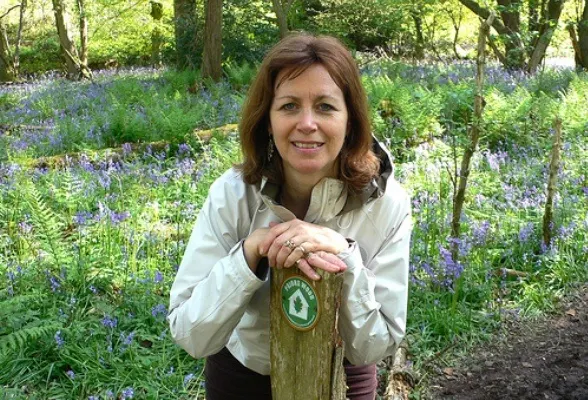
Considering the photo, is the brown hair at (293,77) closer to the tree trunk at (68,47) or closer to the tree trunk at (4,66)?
the tree trunk at (68,47)

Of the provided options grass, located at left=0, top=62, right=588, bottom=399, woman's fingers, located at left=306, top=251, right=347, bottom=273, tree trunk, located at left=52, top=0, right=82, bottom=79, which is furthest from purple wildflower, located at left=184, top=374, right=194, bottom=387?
tree trunk, located at left=52, top=0, right=82, bottom=79

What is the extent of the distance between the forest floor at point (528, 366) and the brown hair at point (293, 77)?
1.83 metres

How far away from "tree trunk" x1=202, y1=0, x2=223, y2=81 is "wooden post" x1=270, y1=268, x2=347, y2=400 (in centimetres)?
1063

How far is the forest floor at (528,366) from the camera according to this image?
3.35 m

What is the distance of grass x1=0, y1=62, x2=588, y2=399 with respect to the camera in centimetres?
341

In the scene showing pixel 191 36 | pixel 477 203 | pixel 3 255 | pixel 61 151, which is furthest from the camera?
pixel 191 36

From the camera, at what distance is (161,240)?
460cm

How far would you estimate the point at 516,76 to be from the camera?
11992 mm

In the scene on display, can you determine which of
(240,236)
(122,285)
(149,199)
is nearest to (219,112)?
(149,199)

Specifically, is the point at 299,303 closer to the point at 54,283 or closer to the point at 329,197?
the point at 329,197

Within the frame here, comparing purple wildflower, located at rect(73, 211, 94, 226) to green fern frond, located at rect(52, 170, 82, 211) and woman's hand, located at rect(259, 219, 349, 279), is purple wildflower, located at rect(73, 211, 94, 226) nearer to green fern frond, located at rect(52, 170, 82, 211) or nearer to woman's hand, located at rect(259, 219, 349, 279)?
green fern frond, located at rect(52, 170, 82, 211)

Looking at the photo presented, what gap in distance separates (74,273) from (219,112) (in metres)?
5.43

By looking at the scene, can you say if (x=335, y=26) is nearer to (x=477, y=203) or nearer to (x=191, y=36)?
(x=191, y=36)

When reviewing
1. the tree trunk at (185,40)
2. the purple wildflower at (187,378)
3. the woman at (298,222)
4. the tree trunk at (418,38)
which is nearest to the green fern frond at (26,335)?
the purple wildflower at (187,378)
